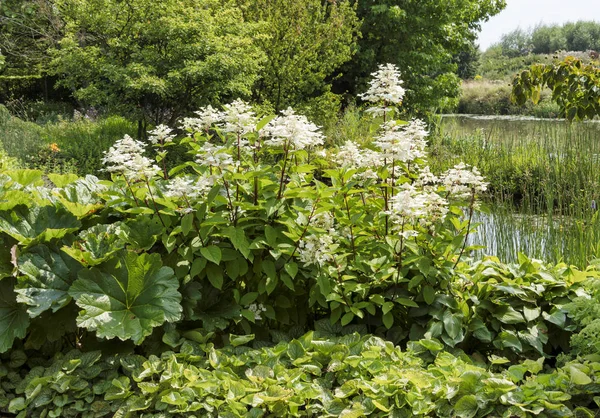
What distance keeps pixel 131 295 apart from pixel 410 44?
13231 mm

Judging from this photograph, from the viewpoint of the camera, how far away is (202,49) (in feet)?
26.0

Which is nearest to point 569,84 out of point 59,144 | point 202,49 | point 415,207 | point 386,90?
point 386,90

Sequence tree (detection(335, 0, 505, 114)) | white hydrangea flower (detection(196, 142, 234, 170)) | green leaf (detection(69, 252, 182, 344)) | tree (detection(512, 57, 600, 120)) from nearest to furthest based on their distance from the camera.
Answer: green leaf (detection(69, 252, 182, 344))
white hydrangea flower (detection(196, 142, 234, 170))
tree (detection(512, 57, 600, 120))
tree (detection(335, 0, 505, 114))

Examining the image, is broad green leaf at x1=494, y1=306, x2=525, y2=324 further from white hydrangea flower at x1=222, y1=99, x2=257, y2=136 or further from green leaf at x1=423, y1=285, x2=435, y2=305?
white hydrangea flower at x1=222, y1=99, x2=257, y2=136

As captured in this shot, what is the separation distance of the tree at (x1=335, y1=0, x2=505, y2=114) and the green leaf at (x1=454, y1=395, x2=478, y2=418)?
40.1 ft

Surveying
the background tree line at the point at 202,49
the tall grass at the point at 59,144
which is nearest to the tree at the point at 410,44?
the background tree line at the point at 202,49

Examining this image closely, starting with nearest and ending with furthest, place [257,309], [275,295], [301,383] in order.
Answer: [301,383]
[257,309]
[275,295]

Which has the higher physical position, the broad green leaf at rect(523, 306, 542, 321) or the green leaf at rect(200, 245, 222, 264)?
the green leaf at rect(200, 245, 222, 264)

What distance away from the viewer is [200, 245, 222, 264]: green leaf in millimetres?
2264

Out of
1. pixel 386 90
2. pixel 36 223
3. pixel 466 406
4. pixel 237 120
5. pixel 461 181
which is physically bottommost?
pixel 466 406

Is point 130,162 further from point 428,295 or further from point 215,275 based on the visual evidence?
point 428,295

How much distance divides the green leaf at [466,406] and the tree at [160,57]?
6372mm

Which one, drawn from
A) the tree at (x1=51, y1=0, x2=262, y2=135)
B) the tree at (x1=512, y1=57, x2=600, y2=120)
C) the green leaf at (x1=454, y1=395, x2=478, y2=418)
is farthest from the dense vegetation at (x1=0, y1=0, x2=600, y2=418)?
the tree at (x1=51, y1=0, x2=262, y2=135)

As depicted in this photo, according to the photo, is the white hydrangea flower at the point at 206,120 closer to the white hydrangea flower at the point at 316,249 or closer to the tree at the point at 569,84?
the white hydrangea flower at the point at 316,249
